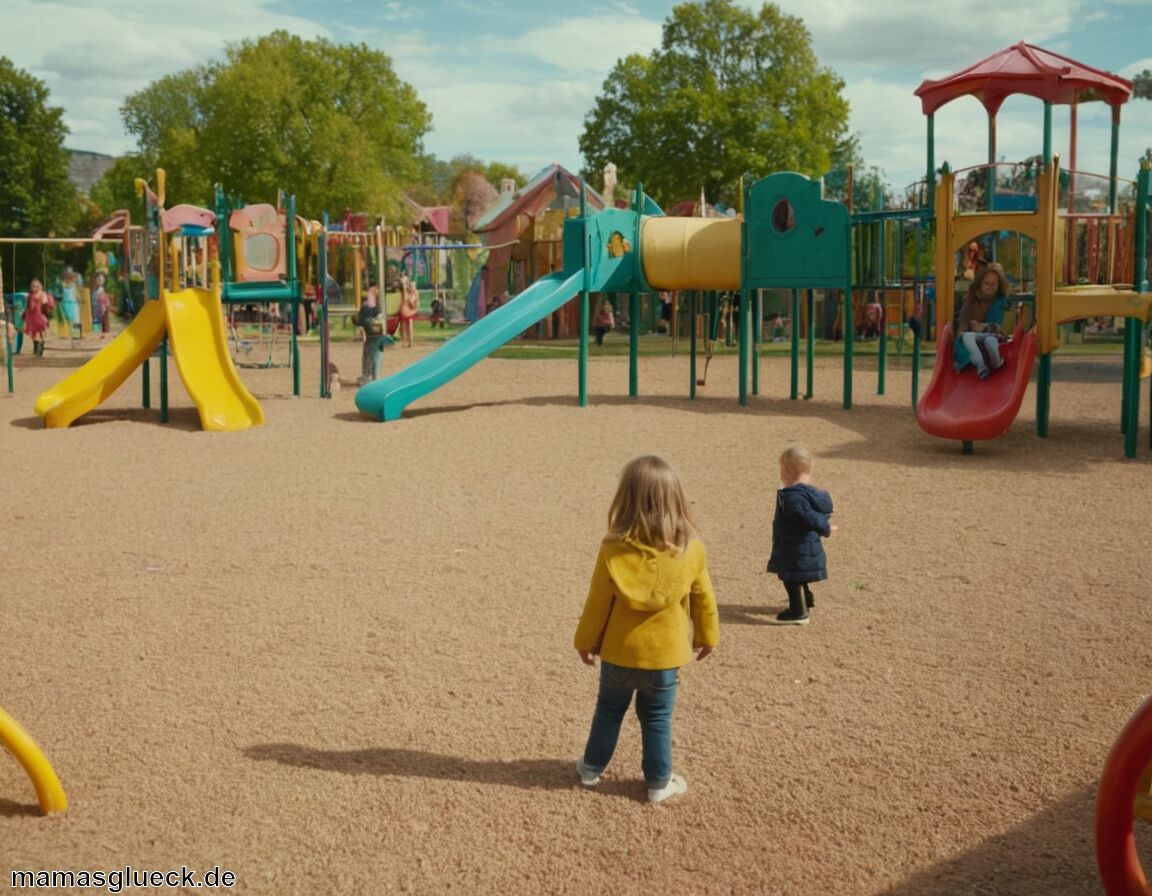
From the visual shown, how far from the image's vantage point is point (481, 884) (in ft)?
13.4

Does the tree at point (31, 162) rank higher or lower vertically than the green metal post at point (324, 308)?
higher

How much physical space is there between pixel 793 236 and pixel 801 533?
1085 cm

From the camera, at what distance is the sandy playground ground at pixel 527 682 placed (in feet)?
14.1

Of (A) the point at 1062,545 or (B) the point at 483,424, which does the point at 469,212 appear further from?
(A) the point at 1062,545

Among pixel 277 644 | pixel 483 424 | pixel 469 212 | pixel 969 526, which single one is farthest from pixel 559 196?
pixel 469 212

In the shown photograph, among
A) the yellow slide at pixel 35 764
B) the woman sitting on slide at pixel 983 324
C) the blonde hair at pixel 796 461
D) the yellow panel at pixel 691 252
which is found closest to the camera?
the yellow slide at pixel 35 764

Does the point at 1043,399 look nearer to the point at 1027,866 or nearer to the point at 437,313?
the point at 1027,866

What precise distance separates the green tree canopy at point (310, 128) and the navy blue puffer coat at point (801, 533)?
53.8m

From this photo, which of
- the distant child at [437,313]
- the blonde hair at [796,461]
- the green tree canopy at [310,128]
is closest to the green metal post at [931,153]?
the blonde hair at [796,461]

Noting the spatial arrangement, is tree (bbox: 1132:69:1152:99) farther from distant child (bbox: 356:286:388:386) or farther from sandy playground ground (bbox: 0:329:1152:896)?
sandy playground ground (bbox: 0:329:1152:896)

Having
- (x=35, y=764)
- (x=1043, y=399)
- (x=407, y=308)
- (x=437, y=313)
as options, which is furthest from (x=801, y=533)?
(x=437, y=313)

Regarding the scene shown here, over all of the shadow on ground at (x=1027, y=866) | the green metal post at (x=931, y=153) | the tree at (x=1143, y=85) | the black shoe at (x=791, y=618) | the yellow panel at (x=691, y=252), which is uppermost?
the tree at (x=1143, y=85)

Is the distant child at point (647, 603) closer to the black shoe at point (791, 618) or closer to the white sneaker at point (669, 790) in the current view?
the white sneaker at point (669, 790)

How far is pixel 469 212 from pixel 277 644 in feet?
299
